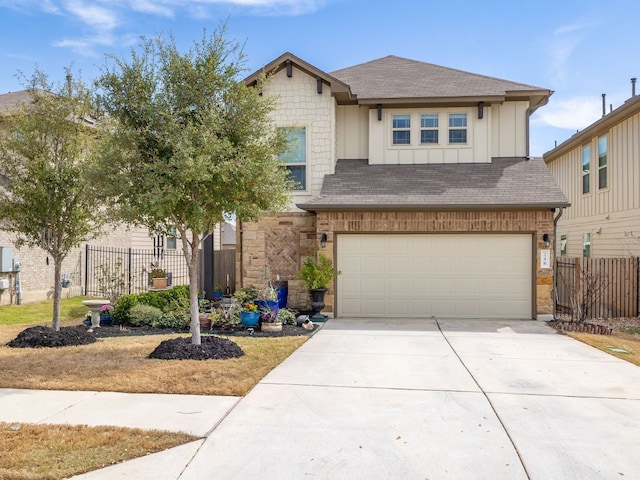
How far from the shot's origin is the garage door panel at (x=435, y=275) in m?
11.8

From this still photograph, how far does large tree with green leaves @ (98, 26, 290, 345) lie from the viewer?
21.5ft

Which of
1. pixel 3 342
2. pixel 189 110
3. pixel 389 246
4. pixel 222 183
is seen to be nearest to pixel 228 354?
pixel 222 183

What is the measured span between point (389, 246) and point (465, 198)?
7.10 feet

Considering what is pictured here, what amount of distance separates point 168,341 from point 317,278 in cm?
467

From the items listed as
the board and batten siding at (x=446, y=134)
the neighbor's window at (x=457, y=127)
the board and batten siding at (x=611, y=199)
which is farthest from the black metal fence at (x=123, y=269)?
the board and batten siding at (x=611, y=199)

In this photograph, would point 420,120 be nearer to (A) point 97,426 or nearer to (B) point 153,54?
(B) point 153,54

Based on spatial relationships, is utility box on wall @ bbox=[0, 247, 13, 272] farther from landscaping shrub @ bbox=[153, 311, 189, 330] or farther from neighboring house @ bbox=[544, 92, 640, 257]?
neighboring house @ bbox=[544, 92, 640, 257]

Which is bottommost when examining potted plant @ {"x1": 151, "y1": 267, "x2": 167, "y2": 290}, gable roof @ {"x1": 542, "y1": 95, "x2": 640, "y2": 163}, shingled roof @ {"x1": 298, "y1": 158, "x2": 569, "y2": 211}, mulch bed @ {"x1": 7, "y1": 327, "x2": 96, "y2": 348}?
mulch bed @ {"x1": 7, "y1": 327, "x2": 96, "y2": 348}

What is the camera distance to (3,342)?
8.58 metres

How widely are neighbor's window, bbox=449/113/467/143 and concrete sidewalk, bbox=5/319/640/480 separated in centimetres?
711

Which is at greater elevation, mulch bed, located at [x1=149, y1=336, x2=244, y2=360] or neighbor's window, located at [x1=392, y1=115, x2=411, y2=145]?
neighbor's window, located at [x1=392, y1=115, x2=411, y2=145]

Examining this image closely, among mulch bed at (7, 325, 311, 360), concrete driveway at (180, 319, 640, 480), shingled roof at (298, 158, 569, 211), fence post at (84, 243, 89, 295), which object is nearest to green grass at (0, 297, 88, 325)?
fence post at (84, 243, 89, 295)

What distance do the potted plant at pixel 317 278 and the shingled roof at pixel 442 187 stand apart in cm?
138

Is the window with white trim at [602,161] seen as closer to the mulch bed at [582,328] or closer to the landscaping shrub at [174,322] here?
the mulch bed at [582,328]
